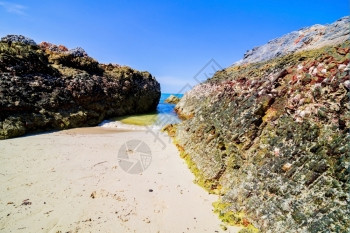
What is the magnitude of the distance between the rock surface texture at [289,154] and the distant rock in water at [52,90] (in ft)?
31.6

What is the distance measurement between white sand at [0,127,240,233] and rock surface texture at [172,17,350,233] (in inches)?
27.8

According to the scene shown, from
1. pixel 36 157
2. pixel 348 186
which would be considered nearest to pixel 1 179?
pixel 36 157

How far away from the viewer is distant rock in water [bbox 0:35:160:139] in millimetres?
11109

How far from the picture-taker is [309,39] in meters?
16.8

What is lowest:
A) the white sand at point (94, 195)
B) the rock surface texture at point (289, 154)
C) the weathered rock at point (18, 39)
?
the white sand at point (94, 195)

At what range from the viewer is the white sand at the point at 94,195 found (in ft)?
13.9

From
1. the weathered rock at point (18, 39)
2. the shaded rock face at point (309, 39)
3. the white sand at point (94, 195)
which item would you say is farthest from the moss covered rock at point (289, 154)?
the weathered rock at point (18, 39)

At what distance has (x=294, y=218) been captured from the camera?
3441 mm

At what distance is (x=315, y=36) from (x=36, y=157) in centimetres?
1938

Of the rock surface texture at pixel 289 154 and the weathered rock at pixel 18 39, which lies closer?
the rock surface texture at pixel 289 154

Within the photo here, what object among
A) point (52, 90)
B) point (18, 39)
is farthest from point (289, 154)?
point (18, 39)

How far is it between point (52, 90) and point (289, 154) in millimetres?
13957

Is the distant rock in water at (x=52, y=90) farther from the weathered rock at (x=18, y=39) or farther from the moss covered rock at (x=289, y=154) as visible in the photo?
the moss covered rock at (x=289, y=154)

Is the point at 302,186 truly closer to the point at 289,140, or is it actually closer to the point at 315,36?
the point at 289,140
